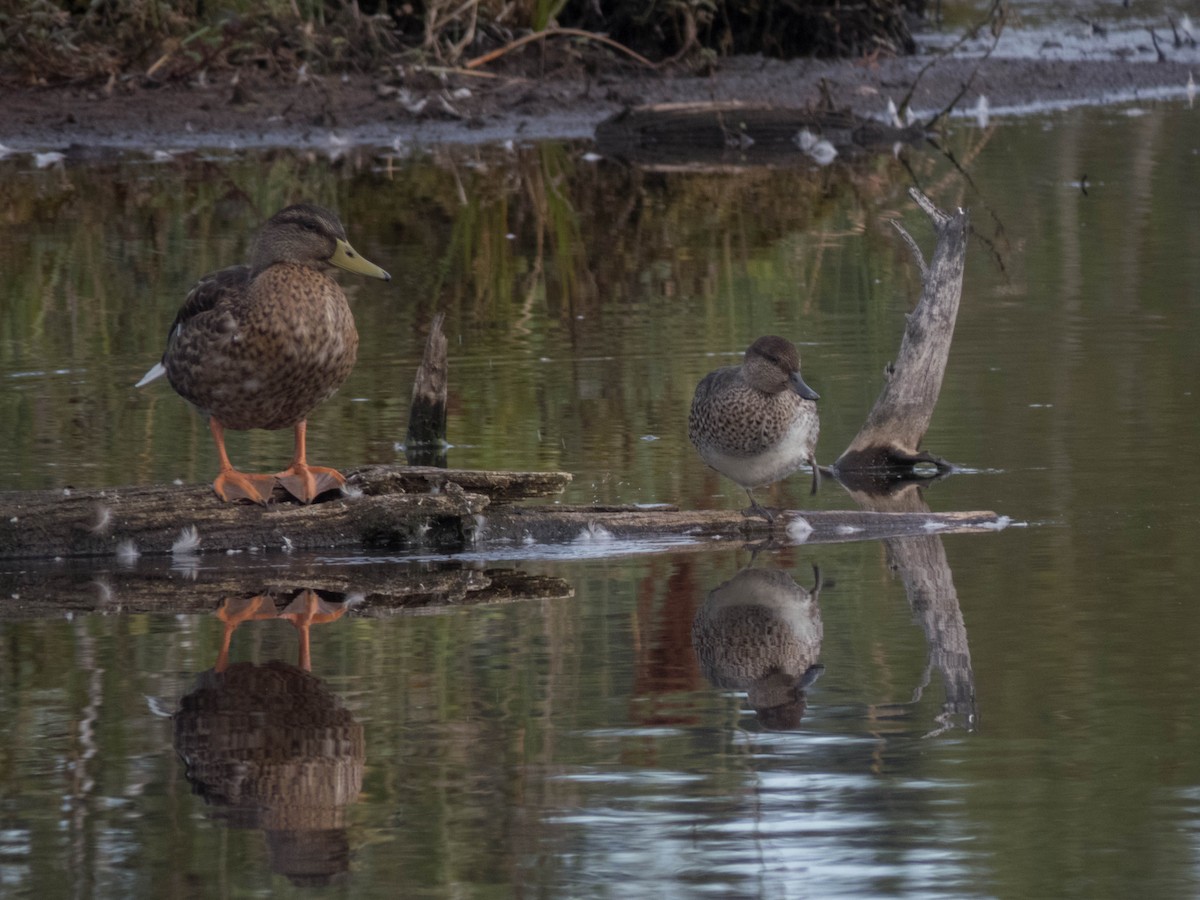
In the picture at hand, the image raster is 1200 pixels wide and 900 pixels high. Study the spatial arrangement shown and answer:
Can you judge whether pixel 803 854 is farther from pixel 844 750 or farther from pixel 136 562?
pixel 136 562

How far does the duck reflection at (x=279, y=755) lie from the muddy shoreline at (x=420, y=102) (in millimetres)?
14216

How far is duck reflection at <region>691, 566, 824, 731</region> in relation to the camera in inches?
219

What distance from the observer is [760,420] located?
7301 millimetres

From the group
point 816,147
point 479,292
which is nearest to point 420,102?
point 816,147

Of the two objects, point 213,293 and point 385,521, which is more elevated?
point 213,293

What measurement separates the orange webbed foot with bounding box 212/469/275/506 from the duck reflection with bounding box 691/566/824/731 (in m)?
1.50

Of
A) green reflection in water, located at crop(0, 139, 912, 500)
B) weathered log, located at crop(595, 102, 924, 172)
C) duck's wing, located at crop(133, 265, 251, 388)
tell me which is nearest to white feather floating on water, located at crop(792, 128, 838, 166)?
weathered log, located at crop(595, 102, 924, 172)

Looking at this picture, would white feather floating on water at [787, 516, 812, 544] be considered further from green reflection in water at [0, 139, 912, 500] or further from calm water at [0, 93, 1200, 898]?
green reflection in water at [0, 139, 912, 500]

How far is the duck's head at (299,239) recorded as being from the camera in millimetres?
7184

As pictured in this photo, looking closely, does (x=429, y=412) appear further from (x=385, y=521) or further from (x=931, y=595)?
(x=931, y=595)

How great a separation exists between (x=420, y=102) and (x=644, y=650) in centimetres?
1540

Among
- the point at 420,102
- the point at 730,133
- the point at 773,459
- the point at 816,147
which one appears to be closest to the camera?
the point at 773,459

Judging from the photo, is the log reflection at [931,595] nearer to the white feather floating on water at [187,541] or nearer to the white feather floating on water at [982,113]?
the white feather floating on water at [187,541]

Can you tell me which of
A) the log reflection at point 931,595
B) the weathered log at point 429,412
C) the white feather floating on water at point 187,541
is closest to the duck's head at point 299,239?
the white feather floating on water at point 187,541
